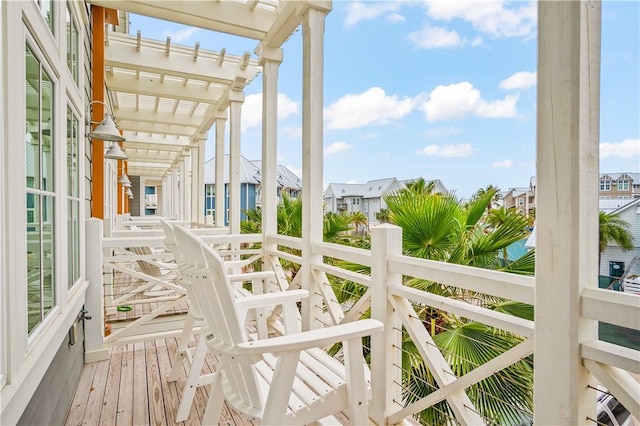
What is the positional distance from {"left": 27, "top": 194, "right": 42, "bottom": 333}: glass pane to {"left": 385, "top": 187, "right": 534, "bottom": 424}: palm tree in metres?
1.65

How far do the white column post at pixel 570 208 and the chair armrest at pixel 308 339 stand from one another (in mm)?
567

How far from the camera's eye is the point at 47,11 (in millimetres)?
1721

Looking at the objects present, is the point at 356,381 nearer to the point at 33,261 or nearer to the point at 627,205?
the point at 627,205

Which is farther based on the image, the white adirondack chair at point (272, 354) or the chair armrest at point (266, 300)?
the chair armrest at point (266, 300)

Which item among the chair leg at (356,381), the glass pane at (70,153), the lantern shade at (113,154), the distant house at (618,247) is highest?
the lantern shade at (113,154)

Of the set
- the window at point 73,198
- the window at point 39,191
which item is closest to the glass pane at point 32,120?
the window at point 39,191

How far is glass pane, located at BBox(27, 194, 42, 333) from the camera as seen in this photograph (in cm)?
136

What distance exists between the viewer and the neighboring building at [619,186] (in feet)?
3.70

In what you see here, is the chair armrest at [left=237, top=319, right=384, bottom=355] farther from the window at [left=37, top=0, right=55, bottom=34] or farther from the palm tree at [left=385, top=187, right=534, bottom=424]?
the window at [left=37, top=0, right=55, bottom=34]

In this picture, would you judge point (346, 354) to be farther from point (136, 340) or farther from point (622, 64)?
point (136, 340)

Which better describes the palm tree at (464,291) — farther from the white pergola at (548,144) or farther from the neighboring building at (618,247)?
the neighboring building at (618,247)

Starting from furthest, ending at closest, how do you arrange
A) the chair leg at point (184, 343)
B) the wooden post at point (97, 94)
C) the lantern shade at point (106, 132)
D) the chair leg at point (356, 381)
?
the wooden post at point (97, 94), the lantern shade at point (106, 132), the chair leg at point (184, 343), the chair leg at point (356, 381)

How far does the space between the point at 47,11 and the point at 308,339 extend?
1.89 metres

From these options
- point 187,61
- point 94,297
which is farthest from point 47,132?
point 187,61
